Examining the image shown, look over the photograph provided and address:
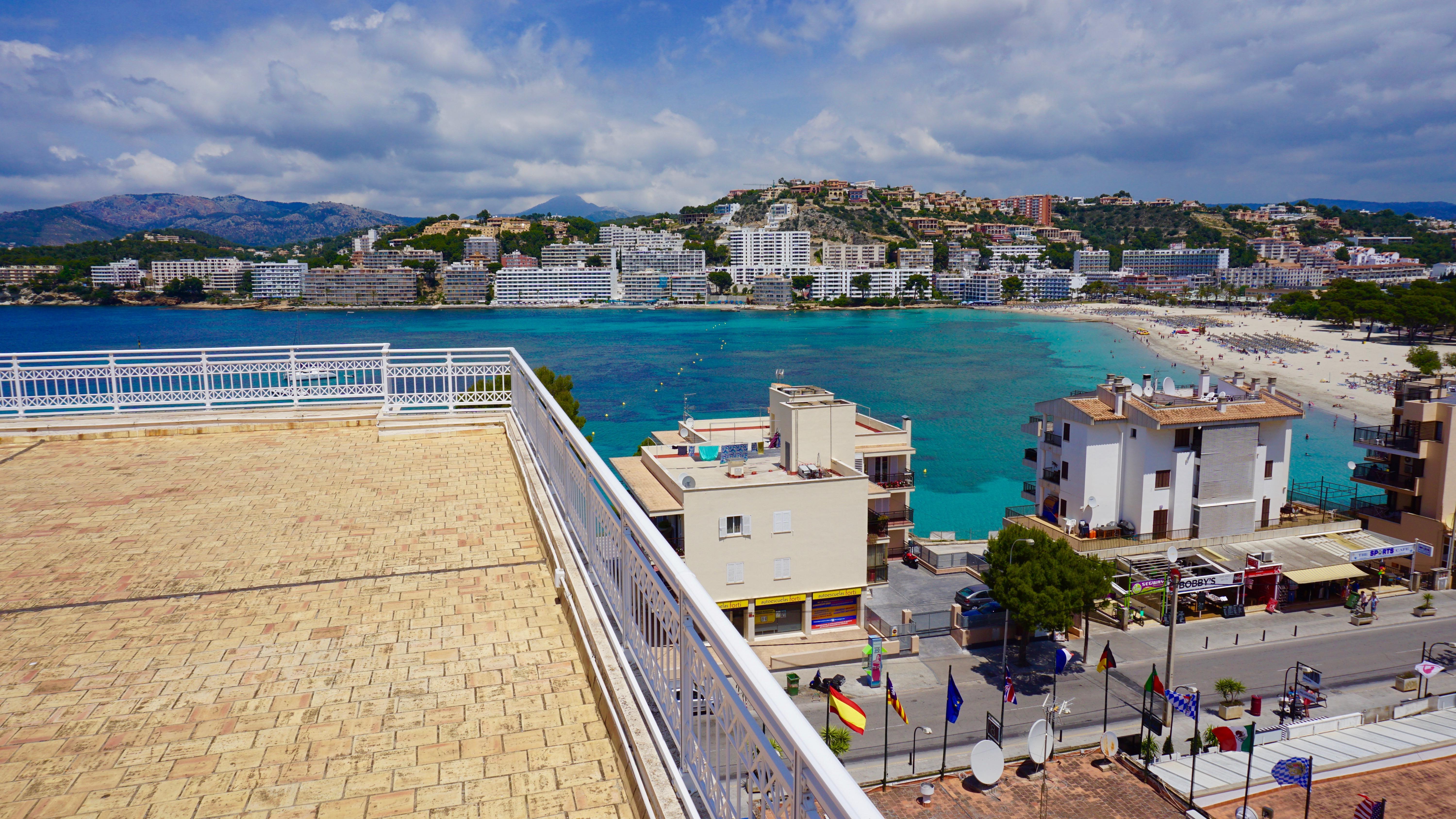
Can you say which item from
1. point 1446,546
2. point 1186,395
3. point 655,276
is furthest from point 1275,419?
point 655,276

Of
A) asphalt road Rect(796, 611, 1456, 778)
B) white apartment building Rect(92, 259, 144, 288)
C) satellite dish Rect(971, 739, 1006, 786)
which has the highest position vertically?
white apartment building Rect(92, 259, 144, 288)

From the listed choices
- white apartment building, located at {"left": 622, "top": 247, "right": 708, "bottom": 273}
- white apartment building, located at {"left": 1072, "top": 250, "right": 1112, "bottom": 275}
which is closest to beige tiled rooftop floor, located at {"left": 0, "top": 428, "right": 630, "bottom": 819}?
white apartment building, located at {"left": 622, "top": 247, "right": 708, "bottom": 273}

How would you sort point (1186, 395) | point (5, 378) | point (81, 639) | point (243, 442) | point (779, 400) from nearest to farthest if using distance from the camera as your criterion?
1. point (81, 639)
2. point (243, 442)
3. point (5, 378)
4. point (779, 400)
5. point (1186, 395)

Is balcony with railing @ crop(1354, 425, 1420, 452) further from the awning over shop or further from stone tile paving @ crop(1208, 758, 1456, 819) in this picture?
stone tile paving @ crop(1208, 758, 1456, 819)

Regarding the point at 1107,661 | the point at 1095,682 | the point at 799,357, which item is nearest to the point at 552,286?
A: the point at 799,357

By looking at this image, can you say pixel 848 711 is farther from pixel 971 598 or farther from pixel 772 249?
pixel 772 249

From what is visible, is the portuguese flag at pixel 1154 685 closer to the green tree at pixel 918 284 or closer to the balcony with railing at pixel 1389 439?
the balcony with railing at pixel 1389 439

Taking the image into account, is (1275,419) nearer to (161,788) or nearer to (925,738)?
(925,738)
